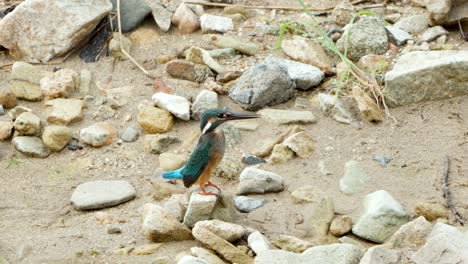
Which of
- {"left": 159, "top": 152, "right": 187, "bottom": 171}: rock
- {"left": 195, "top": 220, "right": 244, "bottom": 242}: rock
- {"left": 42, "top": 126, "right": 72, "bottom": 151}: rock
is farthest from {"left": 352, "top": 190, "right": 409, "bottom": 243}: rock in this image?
{"left": 42, "top": 126, "right": 72, "bottom": 151}: rock

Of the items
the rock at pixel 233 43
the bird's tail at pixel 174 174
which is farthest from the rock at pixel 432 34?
the bird's tail at pixel 174 174

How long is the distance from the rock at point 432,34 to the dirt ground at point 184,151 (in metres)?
0.12

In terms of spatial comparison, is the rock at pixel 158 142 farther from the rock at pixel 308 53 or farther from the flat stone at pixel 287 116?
the rock at pixel 308 53

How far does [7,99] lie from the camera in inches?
244

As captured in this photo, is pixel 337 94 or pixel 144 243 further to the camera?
pixel 337 94

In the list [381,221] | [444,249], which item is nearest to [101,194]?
[381,221]

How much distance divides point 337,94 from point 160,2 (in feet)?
6.28

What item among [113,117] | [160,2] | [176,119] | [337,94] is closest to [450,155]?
[337,94]

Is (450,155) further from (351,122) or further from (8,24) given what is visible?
(8,24)

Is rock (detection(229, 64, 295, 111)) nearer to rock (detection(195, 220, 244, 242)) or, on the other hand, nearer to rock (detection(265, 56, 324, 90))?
rock (detection(265, 56, 324, 90))

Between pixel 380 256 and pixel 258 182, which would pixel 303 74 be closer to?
pixel 258 182

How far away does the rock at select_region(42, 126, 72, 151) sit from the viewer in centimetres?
579

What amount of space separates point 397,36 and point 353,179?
1.61 m

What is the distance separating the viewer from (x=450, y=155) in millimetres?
5363
